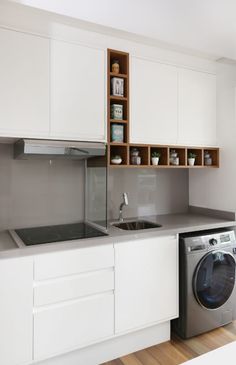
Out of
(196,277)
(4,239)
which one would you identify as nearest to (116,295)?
(196,277)

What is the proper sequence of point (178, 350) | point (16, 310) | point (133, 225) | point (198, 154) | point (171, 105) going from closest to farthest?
point (16, 310) < point (178, 350) < point (171, 105) < point (133, 225) < point (198, 154)

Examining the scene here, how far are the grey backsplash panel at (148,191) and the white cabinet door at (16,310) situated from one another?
3.64 feet

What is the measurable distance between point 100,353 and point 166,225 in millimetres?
1070

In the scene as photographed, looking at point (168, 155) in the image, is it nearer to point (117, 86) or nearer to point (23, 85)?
point (117, 86)

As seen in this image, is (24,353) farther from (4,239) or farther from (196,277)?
(196,277)

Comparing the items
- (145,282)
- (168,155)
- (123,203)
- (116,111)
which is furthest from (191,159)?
(145,282)

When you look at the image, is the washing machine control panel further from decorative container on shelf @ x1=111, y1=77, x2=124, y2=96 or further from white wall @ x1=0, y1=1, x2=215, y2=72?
white wall @ x1=0, y1=1, x2=215, y2=72

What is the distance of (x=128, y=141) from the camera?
2273 millimetres

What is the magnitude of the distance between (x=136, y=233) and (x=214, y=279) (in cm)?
86

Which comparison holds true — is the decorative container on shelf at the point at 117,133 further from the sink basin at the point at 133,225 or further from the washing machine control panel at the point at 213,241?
the washing machine control panel at the point at 213,241

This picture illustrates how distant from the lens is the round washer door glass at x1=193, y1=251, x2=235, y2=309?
2264mm

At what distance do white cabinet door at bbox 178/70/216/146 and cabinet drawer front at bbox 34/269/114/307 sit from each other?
54.1 inches

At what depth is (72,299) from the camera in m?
1.82

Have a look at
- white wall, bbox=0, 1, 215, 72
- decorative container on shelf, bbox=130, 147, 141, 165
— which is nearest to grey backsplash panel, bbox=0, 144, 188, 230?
decorative container on shelf, bbox=130, 147, 141, 165
